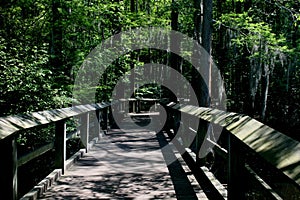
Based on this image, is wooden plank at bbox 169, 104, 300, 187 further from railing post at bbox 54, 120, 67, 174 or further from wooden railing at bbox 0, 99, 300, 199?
railing post at bbox 54, 120, 67, 174

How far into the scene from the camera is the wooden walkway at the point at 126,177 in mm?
4238

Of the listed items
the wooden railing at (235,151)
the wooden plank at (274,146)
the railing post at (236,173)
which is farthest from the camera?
the railing post at (236,173)

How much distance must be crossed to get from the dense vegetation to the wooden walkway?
2.87 m

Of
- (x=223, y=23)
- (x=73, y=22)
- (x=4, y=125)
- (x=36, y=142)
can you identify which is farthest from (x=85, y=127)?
(x=223, y=23)

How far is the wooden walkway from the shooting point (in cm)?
424

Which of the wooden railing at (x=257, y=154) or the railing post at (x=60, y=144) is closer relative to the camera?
the wooden railing at (x=257, y=154)

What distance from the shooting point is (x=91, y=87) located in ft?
39.0

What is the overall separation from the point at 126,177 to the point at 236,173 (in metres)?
2.64

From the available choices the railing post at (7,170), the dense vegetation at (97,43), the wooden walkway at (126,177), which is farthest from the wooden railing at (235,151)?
the dense vegetation at (97,43)

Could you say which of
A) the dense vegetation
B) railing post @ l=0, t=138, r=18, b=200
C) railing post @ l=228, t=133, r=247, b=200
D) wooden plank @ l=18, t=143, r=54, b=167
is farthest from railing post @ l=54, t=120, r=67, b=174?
the dense vegetation

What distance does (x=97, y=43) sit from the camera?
1305 cm

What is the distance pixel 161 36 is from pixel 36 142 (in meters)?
10.2

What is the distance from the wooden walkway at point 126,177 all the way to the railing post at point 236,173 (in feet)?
3.94

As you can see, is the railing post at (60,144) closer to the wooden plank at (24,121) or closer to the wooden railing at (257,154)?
the wooden plank at (24,121)
